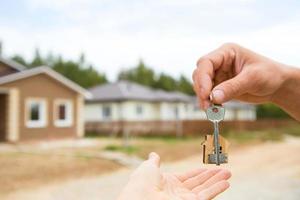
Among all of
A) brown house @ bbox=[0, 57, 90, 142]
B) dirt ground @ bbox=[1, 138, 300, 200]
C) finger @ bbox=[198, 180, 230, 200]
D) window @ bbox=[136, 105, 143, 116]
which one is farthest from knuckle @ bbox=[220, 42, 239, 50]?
window @ bbox=[136, 105, 143, 116]

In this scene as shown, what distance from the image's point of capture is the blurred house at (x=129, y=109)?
29.1 metres

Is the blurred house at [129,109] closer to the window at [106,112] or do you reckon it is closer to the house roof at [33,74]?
the window at [106,112]

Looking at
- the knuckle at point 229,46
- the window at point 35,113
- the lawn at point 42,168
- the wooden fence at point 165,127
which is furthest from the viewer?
the wooden fence at point 165,127

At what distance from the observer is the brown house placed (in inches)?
773

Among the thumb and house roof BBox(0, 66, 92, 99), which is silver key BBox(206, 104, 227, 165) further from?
house roof BBox(0, 66, 92, 99)

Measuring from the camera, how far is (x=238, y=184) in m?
10.6

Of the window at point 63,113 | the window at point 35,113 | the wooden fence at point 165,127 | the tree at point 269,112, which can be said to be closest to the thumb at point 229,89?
the window at point 35,113

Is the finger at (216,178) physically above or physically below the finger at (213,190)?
above

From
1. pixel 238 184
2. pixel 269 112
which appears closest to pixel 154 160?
pixel 238 184

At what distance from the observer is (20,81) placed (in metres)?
20.1

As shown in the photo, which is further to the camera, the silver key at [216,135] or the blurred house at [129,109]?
the blurred house at [129,109]

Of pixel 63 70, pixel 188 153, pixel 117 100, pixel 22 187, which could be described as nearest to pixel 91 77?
pixel 63 70

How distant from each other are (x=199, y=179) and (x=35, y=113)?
67.6ft

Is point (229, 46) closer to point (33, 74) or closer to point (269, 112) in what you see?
point (33, 74)
